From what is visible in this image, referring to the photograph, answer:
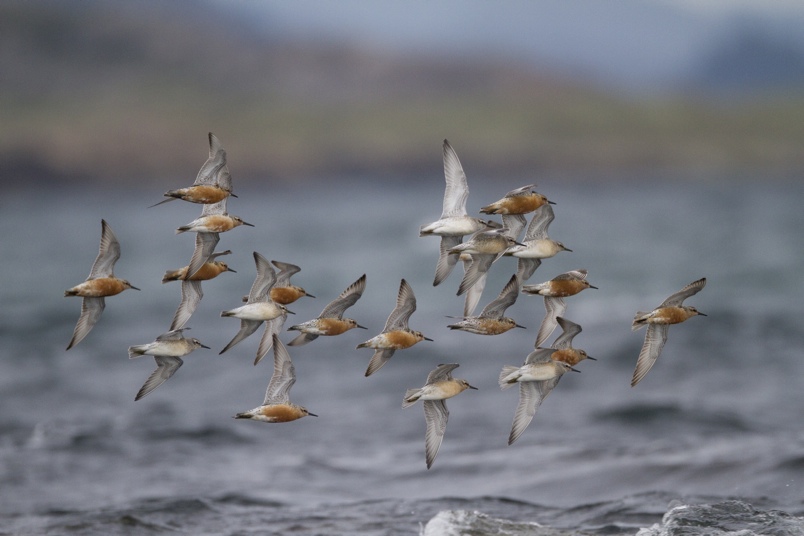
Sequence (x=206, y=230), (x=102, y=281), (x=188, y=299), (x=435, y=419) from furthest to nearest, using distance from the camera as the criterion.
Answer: (x=435, y=419) → (x=188, y=299) → (x=102, y=281) → (x=206, y=230)

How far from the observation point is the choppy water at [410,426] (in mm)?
18516

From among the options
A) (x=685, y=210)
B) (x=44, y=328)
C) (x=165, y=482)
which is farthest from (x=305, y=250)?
(x=165, y=482)

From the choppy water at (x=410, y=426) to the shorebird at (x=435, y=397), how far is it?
4.27 meters

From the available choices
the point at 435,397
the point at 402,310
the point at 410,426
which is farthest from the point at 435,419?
the point at 410,426

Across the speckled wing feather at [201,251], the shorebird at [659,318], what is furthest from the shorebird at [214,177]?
the shorebird at [659,318]

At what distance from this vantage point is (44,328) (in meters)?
41.9

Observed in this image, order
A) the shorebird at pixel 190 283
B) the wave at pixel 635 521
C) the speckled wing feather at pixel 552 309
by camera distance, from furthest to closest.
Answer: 1. the wave at pixel 635 521
2. the speckled wing feather at pixel 552 309
3. the shorebird at pixel 190 283

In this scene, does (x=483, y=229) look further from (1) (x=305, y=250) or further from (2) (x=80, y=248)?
(2) (x=80, y=248)

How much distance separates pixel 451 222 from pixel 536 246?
93 centimetres

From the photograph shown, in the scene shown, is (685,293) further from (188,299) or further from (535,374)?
(188,299)

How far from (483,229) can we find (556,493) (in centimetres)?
1041

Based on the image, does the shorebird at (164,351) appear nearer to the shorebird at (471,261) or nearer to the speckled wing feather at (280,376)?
the speckled wing feather at (280,376)

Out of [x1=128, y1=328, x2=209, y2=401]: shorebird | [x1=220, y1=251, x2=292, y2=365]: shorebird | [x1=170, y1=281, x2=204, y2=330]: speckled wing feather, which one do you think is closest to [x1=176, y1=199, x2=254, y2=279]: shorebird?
[x1=170, y1=281, x2=204, y2=330]: speckled wing feather

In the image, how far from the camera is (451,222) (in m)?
10.7
